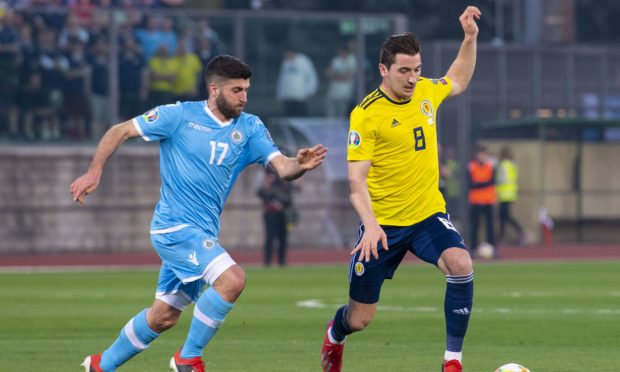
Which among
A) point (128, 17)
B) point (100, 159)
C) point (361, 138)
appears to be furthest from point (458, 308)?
point (128, 17)

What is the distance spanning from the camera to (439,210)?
8711 mm

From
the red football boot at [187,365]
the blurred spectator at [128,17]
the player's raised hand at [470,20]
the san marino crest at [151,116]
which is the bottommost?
the red football boot at [187,365]

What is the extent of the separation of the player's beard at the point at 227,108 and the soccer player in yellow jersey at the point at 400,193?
2.83ft

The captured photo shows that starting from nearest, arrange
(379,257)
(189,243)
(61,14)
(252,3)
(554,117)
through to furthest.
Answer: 1. (189,243)
2. (379,257)
3. (61,14)
4. (554,117)
5. (252,3)

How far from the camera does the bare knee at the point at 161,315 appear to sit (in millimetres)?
7840

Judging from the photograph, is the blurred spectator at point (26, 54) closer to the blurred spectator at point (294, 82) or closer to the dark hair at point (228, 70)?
the blurred spectator at point (294, 82)

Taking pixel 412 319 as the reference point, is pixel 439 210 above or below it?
above

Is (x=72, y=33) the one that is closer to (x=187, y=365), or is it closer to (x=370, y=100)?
(x=370, y=100)

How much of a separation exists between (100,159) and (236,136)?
91 cm

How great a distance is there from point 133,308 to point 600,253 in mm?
16285

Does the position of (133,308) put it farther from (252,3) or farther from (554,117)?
(252,3)

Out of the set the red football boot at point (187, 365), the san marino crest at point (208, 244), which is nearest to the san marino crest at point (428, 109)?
the san marino crest at point (208, 244)

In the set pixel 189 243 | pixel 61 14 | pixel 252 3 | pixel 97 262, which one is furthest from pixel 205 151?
pixel 252 3

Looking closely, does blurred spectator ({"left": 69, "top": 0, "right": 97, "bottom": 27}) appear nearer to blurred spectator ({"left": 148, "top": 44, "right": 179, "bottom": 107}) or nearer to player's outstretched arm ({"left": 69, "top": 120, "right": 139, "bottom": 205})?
blurred spectator ({"left": 148, "top": 44, "right": 179, "bottom": 107})
